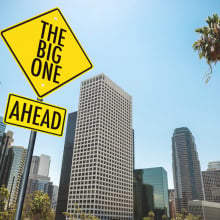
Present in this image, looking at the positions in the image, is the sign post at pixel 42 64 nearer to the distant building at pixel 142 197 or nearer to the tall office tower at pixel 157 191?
the tall office tower at pixel 157 191

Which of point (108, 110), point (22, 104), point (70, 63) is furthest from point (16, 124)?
point (108, 110)

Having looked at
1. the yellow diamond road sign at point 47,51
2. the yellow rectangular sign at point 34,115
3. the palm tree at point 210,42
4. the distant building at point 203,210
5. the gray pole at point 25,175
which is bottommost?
the distant building at point 203,210

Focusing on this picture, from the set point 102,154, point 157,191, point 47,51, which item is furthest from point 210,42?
point 157,191

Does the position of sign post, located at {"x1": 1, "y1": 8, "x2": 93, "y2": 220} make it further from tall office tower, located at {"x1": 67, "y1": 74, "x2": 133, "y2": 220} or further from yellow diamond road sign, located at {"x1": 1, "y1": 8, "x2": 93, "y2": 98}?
tall office tower, located at {"x1": 67, "y1": 74, "x2": 133, "y2": 220}

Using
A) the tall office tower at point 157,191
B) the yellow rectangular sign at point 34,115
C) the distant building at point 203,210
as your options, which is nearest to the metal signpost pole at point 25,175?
the yellow rectangular sign at point 34,115

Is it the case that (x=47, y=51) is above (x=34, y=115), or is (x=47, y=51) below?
above

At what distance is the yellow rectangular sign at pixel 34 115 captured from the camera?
2.82 meters

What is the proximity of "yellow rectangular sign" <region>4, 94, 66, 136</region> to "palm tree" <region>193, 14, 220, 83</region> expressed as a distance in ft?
64.1

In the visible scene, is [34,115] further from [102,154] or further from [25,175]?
[102,154]

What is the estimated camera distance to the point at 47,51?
341 cm

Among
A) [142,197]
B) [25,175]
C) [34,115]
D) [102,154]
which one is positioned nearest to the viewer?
[25,175]

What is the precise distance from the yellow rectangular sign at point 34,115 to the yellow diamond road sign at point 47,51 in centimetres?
27

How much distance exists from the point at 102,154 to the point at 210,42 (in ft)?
407

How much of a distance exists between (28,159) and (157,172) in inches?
7833
